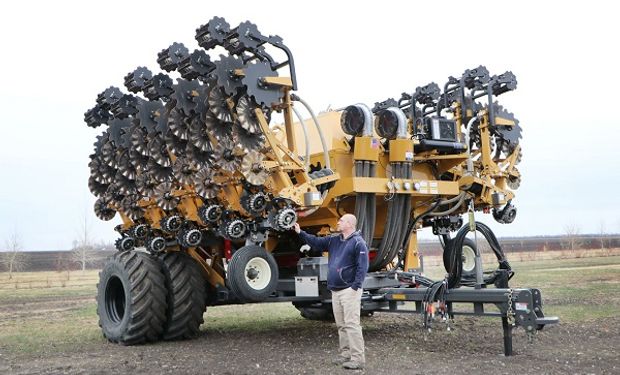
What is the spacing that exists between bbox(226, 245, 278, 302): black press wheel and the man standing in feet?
4.10

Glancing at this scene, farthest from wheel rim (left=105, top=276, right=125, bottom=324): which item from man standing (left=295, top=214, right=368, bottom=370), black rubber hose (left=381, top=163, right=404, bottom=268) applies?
man standing (left=295, top=214, right=368, bottom=370)

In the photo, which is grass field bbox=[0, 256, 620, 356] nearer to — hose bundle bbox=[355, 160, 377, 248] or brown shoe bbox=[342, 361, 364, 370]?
hose bundle bbox=[355, 160, 377, 248]

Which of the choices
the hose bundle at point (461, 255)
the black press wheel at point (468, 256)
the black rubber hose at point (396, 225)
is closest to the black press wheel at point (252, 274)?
the black rubber hose at point (396, 225)

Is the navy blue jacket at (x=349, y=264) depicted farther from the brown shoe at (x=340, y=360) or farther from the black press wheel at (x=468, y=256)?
the black press wheel at (x=468, y=256)

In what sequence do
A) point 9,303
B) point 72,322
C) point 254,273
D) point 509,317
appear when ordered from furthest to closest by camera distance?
1. point 9,303
2. point 72,322
3. point 254,273
4. point 509,317

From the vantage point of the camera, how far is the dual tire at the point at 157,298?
8859 millimetres

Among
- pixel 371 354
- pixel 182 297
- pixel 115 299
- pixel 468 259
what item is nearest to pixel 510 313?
pixel 371 354

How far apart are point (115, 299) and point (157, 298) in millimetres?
1323

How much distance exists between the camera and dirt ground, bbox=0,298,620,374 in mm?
6801

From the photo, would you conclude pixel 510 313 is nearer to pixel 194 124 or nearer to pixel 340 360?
pixel 340 360

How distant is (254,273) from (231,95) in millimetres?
2183

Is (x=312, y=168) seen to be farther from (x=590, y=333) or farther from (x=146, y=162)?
(x=590, y=333)

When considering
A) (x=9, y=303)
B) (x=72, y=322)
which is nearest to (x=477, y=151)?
(x=72, y=322)

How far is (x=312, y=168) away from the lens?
9.20 meters
